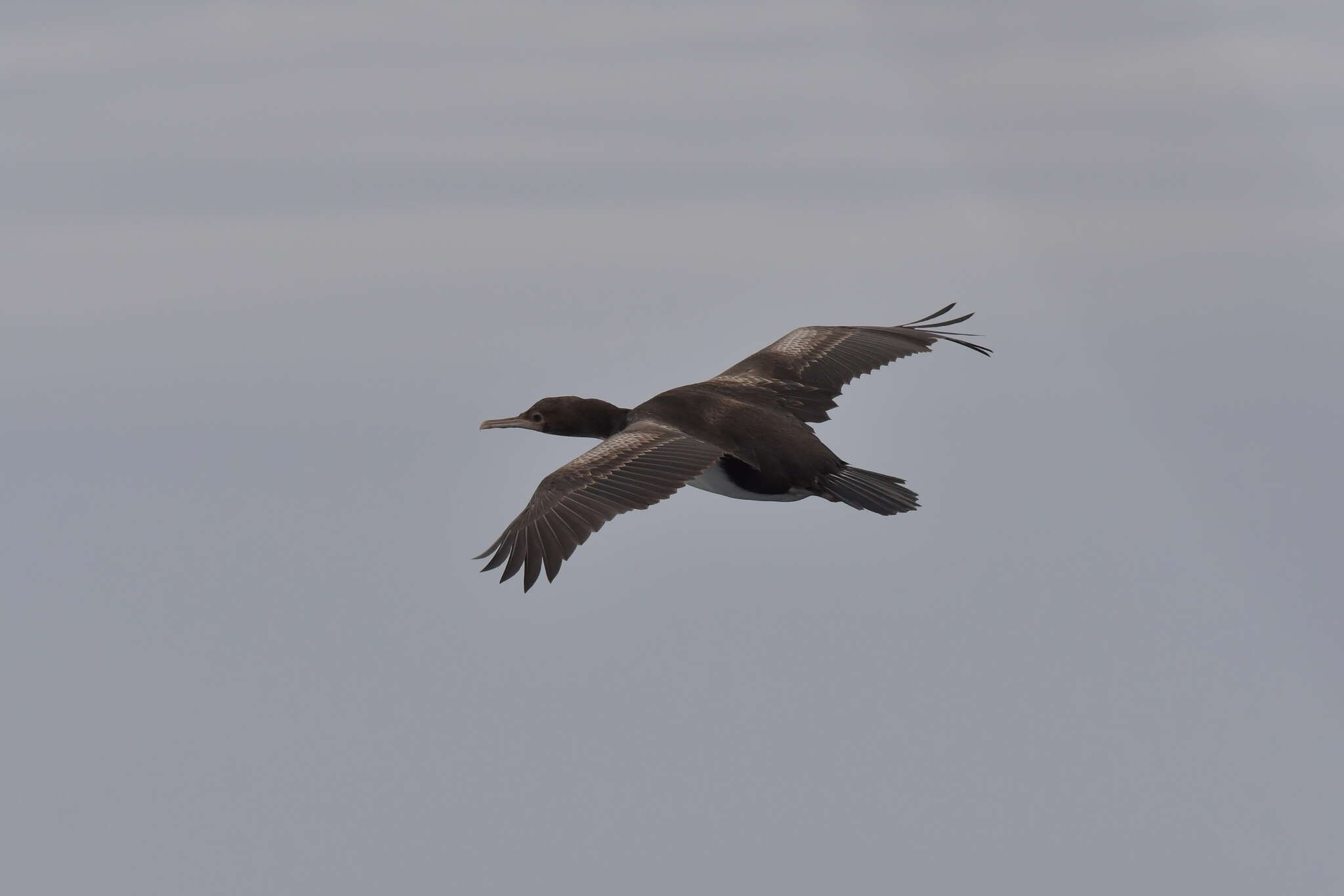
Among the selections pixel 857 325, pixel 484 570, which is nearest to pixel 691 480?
pixel 484 570

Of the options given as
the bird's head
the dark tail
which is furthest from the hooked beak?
the dark tail

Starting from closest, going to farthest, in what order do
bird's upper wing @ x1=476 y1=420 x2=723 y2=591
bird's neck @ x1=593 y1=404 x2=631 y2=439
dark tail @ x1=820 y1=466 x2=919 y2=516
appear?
bird's upper wing @ x1=476 y1=420 x2=723 y2=591 → dark tail @ x1=820 y1=466 x2=919 y2=516 → bird's neck @ x1=593 y1=404 x2=631 y2=439

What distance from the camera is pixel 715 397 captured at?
752 inches

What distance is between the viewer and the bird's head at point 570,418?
19.6m

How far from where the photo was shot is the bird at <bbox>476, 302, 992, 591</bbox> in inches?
646

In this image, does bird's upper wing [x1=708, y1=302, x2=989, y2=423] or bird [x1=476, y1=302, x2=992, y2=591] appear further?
bird's upper wing [x1=708, y1=302, x2=989, y2=423]

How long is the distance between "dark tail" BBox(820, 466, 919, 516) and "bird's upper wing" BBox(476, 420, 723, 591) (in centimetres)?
133

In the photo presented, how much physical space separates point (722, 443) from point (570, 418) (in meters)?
2.10

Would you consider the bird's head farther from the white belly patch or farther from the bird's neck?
the white belly patch

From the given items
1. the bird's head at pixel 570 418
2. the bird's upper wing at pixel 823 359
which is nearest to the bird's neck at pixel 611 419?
the bird's head at pixel 570 418

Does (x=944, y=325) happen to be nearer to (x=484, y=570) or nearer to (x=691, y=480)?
(x=691, y=480)

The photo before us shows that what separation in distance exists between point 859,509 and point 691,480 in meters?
1.75

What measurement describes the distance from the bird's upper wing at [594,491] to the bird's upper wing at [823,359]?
231 cm

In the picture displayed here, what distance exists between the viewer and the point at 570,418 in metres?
19.7
